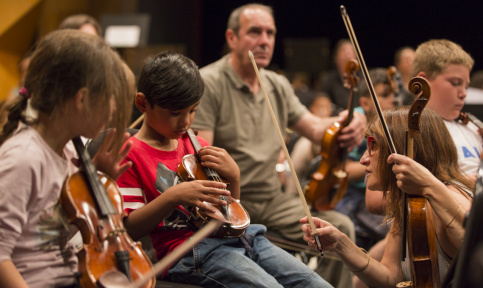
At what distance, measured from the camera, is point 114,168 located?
135cm

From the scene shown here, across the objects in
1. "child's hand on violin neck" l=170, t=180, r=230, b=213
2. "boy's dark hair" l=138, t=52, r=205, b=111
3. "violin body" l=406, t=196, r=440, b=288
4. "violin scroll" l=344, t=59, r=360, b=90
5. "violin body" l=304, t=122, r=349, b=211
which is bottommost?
"violin body" l=304, t=122, r=349, b=211

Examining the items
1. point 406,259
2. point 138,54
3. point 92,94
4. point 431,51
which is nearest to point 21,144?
point 92,94

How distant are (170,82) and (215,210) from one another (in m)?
0.41

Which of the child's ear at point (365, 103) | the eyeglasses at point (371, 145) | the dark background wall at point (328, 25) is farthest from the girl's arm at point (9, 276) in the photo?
the dark background wall at point (328, 25)

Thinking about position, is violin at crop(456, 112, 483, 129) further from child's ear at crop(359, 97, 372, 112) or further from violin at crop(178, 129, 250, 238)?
violin at crop(178, 129, 250, 238)

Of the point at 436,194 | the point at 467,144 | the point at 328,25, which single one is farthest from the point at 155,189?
the point at 328,25

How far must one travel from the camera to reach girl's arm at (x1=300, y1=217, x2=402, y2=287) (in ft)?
5.27

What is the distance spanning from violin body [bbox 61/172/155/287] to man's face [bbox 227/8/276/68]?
1.64 m

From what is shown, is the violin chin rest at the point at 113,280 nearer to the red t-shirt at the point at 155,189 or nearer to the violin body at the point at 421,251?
the red t-shirt at the point at 155,189

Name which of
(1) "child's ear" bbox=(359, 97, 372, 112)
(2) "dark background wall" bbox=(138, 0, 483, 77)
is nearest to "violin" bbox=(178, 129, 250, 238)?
(1) "child's ear" bbox=(359, 97, 372, 112)

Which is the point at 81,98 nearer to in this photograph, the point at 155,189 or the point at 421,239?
the point at 155,189

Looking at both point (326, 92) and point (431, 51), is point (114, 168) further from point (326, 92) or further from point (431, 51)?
point (326, 92)

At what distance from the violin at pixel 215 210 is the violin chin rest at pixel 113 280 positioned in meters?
0.36

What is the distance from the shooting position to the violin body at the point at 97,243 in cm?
114
